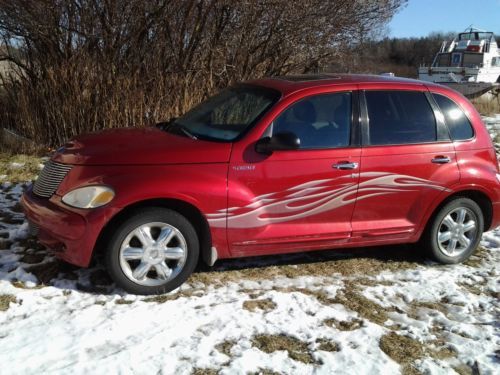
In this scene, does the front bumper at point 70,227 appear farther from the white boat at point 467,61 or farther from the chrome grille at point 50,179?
Answer: the white boat at point 467,61

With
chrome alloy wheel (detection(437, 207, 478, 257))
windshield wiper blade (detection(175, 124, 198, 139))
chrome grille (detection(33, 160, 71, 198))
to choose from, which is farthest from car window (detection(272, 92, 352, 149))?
chrome grille (detection(33, 160, 71, 198))

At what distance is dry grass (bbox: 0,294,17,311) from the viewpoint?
12.8ft

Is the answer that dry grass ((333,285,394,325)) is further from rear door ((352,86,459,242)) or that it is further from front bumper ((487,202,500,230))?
front bumper ((487,202,500,230))

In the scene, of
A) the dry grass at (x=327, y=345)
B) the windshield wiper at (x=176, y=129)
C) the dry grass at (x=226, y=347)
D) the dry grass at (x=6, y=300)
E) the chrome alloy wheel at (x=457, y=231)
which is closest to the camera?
Result: the dry grass at (x=226, y=347)

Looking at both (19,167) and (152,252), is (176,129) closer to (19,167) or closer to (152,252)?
(152,252)

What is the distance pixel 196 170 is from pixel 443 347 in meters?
2.21

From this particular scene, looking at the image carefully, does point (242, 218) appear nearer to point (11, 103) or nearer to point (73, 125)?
point (73, 125)

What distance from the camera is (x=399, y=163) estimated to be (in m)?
4.88

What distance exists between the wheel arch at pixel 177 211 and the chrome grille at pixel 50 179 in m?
0.55

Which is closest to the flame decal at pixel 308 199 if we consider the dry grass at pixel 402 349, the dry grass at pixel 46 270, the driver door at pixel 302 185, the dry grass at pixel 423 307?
the driver door at pixel 302 185

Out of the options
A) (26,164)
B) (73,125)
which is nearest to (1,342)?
(26,164)

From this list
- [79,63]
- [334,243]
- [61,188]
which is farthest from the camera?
[79,63]

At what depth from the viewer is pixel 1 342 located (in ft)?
11.4

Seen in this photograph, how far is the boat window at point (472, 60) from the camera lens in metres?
34.9
